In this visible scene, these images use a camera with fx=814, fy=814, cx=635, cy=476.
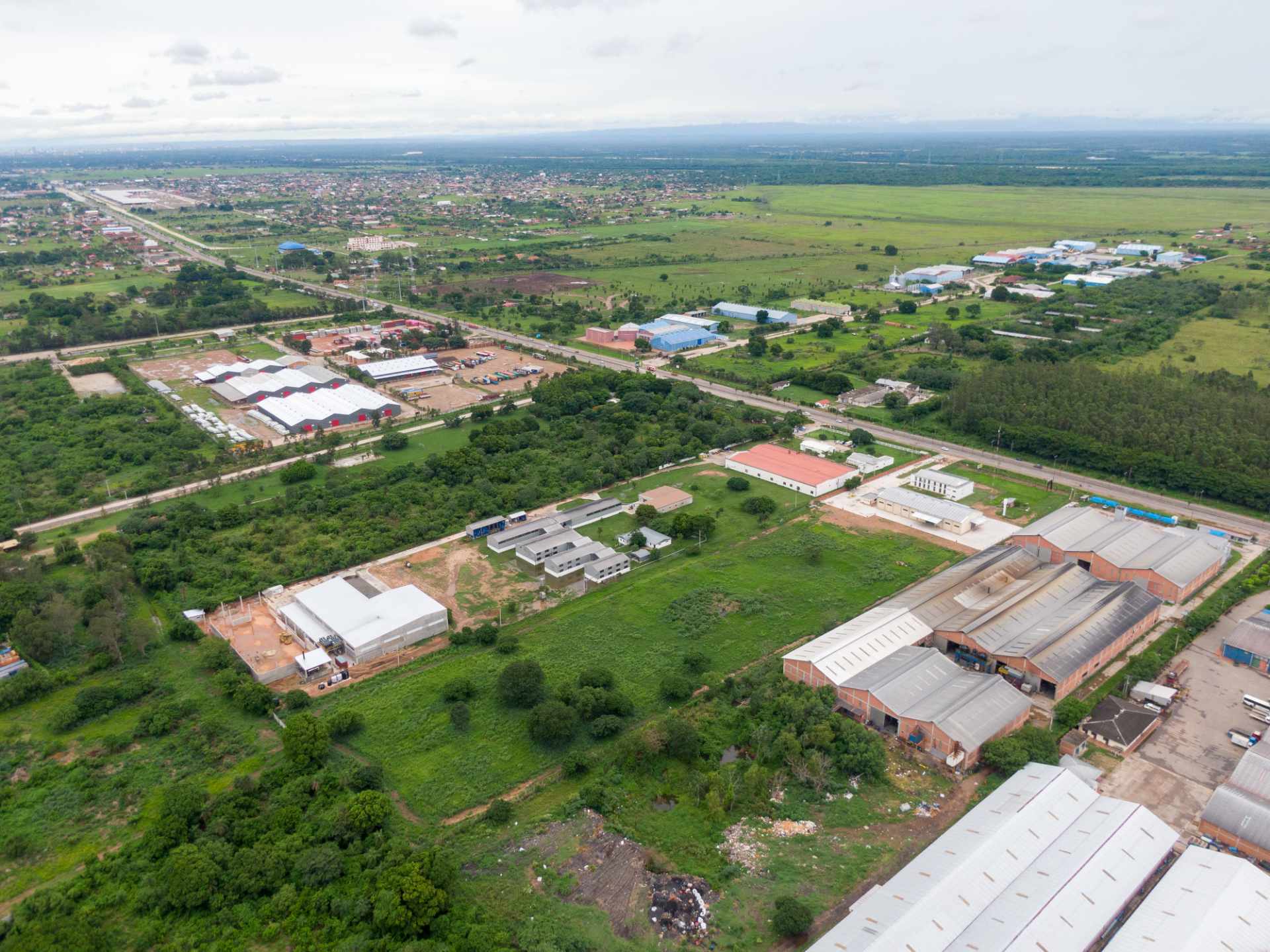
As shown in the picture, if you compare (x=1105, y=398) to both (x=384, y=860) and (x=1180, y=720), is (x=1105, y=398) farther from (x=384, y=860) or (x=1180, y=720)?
(x=384, y=860)

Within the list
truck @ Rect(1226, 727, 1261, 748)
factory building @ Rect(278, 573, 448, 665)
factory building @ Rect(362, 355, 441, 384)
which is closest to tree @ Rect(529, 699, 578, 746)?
factory building @ Rect(278, 573, 448, 665)

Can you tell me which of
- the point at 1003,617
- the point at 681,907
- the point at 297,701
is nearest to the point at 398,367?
the point at 297,701

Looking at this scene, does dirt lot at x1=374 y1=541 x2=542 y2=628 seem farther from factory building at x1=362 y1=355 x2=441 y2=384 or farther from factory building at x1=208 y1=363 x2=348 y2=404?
factory building at x1=362 y1=355 x2=441 y2=384

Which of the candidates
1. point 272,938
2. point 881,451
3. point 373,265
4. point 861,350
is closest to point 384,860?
point 272,938

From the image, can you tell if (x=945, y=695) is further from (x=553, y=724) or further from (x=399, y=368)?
(x=399, y=368)

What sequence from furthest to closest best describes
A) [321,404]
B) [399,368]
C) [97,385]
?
[399,368] → [97,385] → [321,404]

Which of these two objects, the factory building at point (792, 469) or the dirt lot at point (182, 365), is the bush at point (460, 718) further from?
the dirt lot at point (182, 365)
